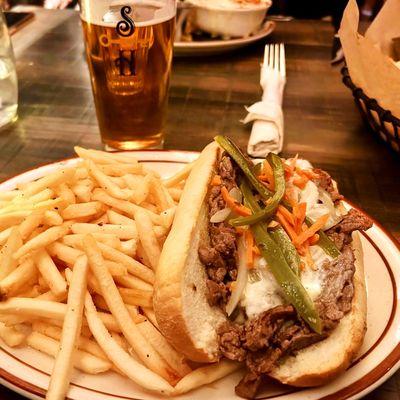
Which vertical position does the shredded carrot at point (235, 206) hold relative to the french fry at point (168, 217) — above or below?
above

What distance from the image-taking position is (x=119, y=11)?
8.09 ft

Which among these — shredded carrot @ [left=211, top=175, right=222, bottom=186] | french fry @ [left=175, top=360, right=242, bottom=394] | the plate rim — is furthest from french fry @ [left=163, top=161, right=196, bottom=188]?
the plate rim

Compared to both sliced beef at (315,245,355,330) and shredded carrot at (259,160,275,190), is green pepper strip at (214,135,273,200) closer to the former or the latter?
shredded carrot at (259,160,275,190)

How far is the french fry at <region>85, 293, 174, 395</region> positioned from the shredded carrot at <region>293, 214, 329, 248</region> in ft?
2.11

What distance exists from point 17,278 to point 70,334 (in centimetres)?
30

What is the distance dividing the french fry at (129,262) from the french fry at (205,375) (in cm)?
38

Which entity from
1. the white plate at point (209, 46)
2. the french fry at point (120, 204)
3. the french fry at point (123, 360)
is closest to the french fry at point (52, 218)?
the french fry at point (120, 204)

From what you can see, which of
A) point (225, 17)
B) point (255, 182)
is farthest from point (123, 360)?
point (225, 17)

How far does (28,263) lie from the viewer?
5.78ft

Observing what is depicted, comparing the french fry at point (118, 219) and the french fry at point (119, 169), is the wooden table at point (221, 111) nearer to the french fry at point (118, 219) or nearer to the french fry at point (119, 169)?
the french fry at point (119, 169)

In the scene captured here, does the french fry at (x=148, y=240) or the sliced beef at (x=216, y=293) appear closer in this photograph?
the sliced beef at (x=216, y=293)

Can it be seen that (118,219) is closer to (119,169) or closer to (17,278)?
(119,169)

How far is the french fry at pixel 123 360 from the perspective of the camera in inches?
58.0

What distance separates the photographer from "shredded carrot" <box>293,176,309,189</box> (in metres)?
2.02
